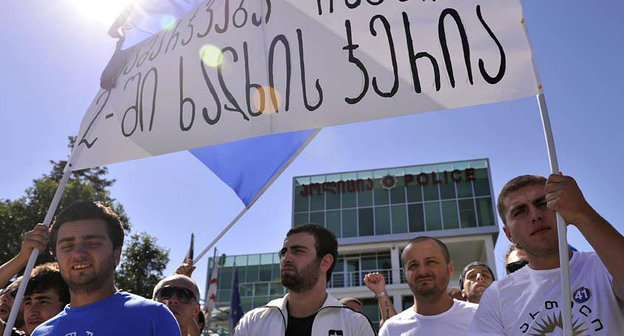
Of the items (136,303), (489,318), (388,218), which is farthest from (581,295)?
(388,218)

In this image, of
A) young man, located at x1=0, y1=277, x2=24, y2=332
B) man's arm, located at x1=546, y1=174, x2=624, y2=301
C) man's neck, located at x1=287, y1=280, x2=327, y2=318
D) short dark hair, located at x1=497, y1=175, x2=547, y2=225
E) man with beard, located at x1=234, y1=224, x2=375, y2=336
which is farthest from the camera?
young man, located at x1=0, y1=277, x2=24, y2=332

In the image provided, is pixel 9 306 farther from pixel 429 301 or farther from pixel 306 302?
pixel 429 301

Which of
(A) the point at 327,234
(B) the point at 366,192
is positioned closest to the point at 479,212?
(B) the point at 366,192

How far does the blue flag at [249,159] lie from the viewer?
3.86 metres

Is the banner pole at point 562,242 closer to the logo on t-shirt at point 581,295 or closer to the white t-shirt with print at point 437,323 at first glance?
the logo on t-shirt at point 581,295

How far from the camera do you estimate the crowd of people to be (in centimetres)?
194

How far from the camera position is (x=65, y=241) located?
2.51m

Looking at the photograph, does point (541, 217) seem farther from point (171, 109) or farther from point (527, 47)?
point (171, 109)

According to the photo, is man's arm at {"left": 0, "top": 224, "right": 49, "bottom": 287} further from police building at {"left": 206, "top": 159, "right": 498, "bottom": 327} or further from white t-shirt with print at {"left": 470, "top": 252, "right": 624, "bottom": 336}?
police building at {"left": 206, "top": 159, "right": 498, "bottom": 327}

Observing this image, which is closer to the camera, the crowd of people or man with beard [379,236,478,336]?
the crowd of people

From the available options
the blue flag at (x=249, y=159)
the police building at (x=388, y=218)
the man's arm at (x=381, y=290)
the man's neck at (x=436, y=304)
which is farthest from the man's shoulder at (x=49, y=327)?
the police building at (x=388, y=218)

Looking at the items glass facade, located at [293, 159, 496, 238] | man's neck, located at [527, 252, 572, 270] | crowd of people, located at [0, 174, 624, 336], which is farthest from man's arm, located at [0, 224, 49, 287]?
glass facade, located at [293, 159, 496, 238]

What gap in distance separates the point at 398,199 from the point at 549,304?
2840 centimetres

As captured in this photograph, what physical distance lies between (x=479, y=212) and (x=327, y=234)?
27.1 metres
